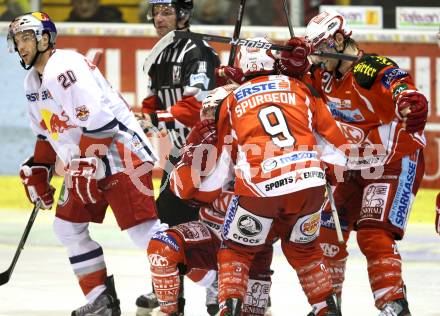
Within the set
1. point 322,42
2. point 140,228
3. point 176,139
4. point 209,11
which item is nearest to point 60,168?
point 176,139

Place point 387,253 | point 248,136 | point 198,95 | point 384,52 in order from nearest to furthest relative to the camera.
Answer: point 248,136
point 387,253
point 198,95
point 384,52

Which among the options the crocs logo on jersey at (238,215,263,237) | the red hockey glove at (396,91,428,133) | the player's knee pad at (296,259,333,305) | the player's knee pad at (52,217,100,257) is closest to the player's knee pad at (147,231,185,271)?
the crocs logo on jersey at (238,215,263,237)

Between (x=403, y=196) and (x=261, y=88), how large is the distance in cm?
97

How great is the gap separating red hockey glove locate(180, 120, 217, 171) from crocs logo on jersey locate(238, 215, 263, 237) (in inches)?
12.9

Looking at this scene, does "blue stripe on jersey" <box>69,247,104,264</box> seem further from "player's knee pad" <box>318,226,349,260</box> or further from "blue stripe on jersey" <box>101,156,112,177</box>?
"player's knee pad" <box>318,226,349,260</box>

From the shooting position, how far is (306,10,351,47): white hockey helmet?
229 inches

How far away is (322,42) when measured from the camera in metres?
5.84

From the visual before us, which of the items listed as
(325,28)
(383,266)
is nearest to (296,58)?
(325,28)

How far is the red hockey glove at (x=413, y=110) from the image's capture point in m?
5.42

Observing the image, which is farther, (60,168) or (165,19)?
(60,168)

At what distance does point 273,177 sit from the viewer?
198 inches

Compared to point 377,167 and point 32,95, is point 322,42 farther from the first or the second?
point 32,95

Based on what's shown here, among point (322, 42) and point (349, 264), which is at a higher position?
point (322, 42)

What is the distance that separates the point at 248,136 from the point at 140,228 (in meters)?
1.03
